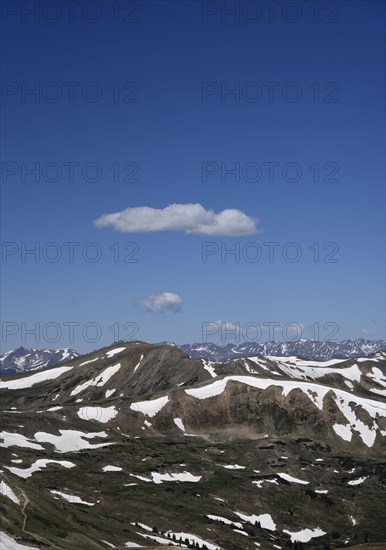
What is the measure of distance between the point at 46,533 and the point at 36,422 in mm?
107760

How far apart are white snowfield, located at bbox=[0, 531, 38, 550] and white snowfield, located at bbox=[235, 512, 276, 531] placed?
7427 cm

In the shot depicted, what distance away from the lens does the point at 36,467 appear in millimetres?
144750

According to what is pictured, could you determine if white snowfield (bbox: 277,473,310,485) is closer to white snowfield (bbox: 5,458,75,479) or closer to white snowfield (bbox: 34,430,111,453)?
white snowfield (bbox: 34,430,111,453)

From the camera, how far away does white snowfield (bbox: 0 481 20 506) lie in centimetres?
9257

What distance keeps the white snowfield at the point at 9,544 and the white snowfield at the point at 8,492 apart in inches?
664

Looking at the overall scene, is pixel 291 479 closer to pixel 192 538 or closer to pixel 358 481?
pixel 358 481

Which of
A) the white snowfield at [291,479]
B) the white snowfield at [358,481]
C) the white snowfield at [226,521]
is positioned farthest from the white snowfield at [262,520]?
the white snowfield at [358,481]

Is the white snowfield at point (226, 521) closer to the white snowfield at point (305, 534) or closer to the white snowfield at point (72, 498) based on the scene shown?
the white snowfield at point (305, 534)

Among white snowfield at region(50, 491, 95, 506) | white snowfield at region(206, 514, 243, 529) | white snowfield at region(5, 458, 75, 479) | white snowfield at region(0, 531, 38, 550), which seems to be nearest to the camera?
white snowfield at region(0, 531, 38, 550)

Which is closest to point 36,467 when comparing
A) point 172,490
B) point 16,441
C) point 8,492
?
point 16,441

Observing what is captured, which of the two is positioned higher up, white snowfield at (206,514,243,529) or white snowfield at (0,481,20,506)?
white snowfield at (0,481,20,506)

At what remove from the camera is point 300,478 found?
175 m

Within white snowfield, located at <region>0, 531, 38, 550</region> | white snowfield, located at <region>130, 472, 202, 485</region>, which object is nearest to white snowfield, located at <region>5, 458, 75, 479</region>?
white snowfield, located at <region>130, 472, 202, 485</region>

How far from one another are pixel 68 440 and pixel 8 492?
8646cm
